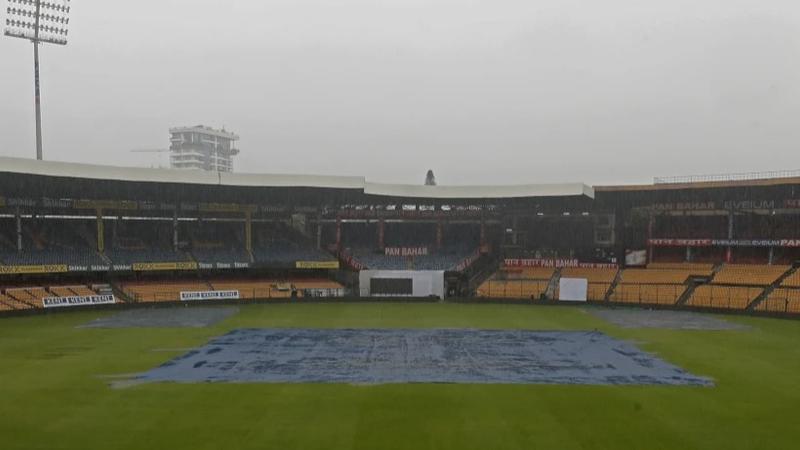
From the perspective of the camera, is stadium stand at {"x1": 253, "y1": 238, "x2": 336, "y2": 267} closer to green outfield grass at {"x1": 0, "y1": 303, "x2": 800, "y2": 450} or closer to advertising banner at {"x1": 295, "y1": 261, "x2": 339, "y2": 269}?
advertising banner at {"x1": 295, "y1": 261, "x2": 339, "y2": 269}

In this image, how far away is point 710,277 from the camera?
4403 centimetres

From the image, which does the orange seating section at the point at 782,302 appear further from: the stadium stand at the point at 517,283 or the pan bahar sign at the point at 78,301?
the pan bahar sign at the point at 78,301

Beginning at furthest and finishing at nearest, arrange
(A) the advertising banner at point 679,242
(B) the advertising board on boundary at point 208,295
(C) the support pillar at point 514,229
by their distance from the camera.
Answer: (C) the support pillar at point 514,229 < (A) the advertising banner at point 679,242 < (B) the advertising board on boundary at point 208,295

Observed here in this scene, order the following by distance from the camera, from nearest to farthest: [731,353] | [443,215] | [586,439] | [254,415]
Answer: [586,439] < [254,415] < [731,353] < [443,215]

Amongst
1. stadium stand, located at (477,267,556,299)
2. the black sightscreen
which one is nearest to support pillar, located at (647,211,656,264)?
stadium stand, located at (477,267,556,299)

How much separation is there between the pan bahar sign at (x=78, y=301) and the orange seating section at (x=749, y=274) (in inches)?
1776

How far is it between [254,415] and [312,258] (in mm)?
34640

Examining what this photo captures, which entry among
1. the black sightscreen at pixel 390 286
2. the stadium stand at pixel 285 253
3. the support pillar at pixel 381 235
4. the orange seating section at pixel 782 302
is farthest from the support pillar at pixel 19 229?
the orange seating section at pixel 782 302

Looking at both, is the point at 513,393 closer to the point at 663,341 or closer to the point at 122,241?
the point at 663,341

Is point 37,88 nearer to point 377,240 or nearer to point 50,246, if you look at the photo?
point 50,246

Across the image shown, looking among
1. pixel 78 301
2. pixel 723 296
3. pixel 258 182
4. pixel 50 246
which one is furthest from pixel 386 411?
pixel 50 246

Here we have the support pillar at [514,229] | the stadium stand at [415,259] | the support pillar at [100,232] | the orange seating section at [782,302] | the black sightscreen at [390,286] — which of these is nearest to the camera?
the orange seating section at [782,302]

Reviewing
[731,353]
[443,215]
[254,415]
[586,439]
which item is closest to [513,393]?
[586,439]

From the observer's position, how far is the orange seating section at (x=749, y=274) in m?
41.2
